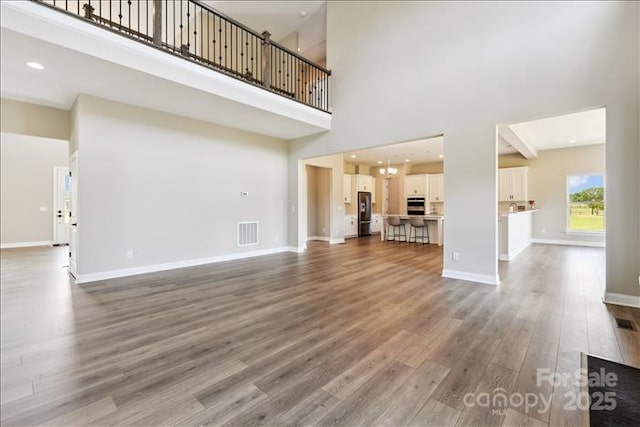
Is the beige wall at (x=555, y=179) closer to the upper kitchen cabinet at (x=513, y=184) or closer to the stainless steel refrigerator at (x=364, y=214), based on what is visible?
the upper kitchen cabinet at (x=513, y=184)

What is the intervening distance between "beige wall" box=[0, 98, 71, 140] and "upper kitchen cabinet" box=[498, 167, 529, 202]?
1136 centimetres

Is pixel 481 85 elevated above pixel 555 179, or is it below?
above

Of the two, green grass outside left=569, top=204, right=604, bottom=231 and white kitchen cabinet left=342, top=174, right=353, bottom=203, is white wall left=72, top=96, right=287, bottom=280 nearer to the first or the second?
white kitchen cabinet left=342, top=174, right=353, bottom=203

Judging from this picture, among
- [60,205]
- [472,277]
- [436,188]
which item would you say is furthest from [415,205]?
[60,205]

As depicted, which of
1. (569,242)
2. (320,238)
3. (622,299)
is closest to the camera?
(622,299)

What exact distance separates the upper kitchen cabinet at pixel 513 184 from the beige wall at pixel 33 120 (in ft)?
37.3

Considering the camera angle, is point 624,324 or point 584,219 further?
point 584,219

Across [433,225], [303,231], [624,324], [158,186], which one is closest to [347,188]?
[433,225]

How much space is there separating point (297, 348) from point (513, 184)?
9435mm

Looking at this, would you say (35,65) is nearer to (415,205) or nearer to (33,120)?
(33,120)

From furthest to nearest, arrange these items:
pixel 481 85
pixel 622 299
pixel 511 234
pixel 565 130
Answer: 1. pixel 565 130
2. pixel 511 234
3. pixel 481 85
4. pixel 622 299

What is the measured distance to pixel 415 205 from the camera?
1098cm

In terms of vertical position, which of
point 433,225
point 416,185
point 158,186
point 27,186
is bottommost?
point 433,225

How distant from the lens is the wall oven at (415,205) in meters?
10.8
